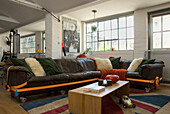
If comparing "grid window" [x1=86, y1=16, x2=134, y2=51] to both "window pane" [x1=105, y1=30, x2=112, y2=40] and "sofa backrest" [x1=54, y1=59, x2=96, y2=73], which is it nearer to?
"window pane" [x1=105, y1=30, x2=112, y2=40]

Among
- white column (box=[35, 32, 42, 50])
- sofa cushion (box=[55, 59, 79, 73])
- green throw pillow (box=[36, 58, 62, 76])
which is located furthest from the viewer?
white column (box=[35, 32, 42, 50])

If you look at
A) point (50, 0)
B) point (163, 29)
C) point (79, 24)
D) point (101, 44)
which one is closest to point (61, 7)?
point (50, 0)

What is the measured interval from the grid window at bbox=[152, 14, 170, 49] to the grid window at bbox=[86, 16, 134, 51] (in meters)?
0.88

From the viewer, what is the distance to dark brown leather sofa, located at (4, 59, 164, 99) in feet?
7.71

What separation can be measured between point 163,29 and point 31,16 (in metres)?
5.89

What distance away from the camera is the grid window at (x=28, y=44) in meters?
10.2

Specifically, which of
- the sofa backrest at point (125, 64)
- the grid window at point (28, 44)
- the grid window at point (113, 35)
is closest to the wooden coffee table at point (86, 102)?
the sofa backrest at point (125, 64)

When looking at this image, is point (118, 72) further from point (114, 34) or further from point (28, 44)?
point (28, 44)

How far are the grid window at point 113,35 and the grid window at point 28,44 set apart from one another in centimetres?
536

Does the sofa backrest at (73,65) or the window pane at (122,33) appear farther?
the window pane at (122,33)

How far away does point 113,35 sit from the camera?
239 inches

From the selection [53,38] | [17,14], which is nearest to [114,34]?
[53,38]

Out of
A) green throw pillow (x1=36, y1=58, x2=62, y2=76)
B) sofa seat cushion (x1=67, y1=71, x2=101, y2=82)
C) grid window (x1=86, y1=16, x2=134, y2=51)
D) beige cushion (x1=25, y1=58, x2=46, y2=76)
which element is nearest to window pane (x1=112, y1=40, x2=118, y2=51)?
grid window (x1=86, y1=16, x2=134, y2=51)

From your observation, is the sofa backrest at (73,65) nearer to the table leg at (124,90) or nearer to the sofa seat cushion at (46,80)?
the sofa seat cushion at (46,80)
